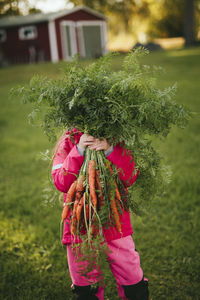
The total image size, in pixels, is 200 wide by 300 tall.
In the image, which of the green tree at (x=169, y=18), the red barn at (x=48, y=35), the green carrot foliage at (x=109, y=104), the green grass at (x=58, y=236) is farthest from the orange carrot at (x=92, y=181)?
the green tree at (x=169, y=18)

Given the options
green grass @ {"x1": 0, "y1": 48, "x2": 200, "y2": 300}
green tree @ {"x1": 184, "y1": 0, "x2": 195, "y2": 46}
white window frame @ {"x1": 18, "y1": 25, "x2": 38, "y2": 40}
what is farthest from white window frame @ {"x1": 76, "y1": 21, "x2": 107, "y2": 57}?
green grass @ {"x1": 0, "y1": 48, "x2": 200, "y2": 300}

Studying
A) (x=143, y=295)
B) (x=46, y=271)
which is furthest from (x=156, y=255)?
(x=46, y=271)

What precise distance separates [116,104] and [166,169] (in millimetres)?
796

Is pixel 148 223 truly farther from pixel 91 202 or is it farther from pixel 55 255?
pixel 91 202

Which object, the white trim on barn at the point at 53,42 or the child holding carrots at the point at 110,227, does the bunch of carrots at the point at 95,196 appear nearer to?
the child holding carrots at the point at 110,227

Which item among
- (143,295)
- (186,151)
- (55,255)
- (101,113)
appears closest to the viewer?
(101,113)

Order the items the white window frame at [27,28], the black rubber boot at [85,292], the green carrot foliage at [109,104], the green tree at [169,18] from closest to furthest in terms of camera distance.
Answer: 1. the green carrot foliage at [109,104]
2. the black rubber boot at [85,292]
3. the white window frame at [27,28]
4. the green tree at [169,18]

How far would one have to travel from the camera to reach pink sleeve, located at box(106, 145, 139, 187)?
6.66 ft

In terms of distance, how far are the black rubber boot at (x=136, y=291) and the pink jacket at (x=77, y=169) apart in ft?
1.34

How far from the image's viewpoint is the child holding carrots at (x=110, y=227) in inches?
79.9

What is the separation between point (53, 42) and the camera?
21047 millimetres

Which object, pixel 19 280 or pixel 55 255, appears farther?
pixel 55 255

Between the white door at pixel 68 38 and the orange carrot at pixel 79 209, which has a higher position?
the white door at pixel 68 38

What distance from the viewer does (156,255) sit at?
320cm
